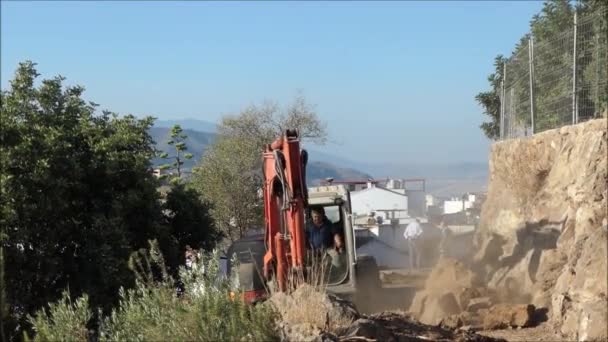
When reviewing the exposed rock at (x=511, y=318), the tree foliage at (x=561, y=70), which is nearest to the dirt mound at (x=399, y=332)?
the exposed rock at (x=511, y=318)

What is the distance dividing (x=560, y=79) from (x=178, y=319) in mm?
9815

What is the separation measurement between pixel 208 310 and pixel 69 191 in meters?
7.90

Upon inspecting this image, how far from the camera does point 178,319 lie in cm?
763

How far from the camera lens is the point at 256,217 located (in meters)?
31.7

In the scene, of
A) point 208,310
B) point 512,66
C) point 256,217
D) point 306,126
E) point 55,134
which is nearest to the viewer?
point 208,310

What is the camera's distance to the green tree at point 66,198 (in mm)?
13938

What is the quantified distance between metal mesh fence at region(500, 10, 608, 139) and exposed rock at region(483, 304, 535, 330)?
3334 millimetres

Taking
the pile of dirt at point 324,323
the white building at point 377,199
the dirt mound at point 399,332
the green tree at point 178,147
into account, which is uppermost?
the green tree at point 178,147

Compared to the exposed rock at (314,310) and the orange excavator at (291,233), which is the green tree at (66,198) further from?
the exposed rock at (314,310)

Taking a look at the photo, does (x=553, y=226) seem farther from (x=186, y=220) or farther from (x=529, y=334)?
(x=186, y=220)

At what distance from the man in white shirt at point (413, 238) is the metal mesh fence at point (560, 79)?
7.98m

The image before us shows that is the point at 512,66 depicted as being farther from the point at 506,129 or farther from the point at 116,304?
the point at 116,304

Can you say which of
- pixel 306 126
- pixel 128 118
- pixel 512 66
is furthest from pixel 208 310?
pixel 306 126

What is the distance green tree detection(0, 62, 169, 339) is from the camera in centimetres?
1394
